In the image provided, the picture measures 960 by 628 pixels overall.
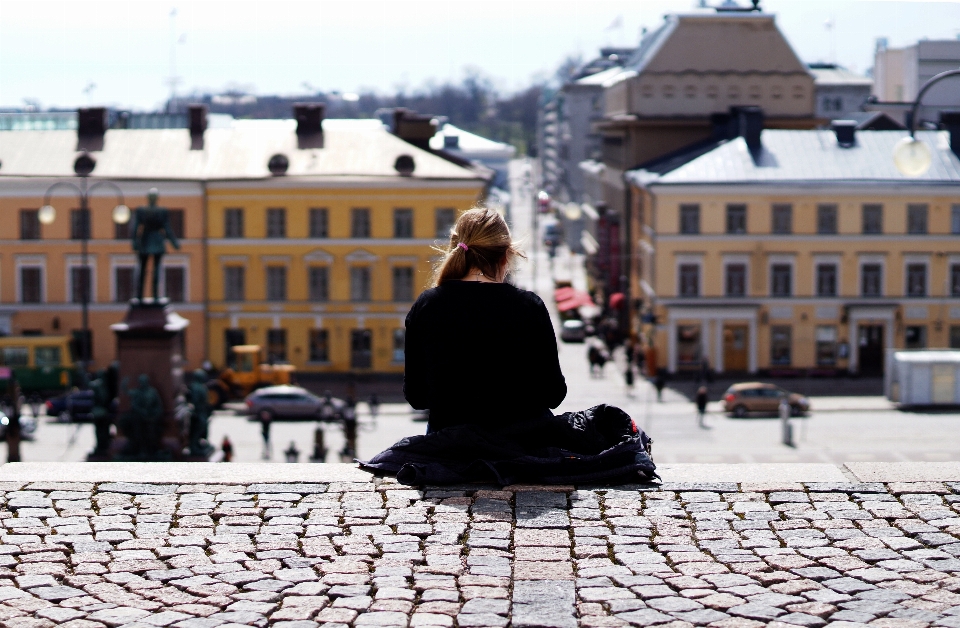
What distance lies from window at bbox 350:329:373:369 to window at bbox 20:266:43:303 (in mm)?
10195

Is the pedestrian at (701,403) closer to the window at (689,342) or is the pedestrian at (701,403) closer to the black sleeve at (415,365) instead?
the window at (689,342)

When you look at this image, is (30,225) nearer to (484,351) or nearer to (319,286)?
(319,286)

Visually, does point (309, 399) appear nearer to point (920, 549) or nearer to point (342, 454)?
point (342, 454)

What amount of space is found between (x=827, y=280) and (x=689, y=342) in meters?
4.76

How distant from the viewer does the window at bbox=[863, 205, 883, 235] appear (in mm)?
47750

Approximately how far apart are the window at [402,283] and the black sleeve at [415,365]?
136 feet

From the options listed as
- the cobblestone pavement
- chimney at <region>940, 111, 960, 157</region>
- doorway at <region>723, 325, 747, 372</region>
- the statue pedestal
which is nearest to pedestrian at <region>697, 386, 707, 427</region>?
doorway at <region>723, 325, 747, 372</region>

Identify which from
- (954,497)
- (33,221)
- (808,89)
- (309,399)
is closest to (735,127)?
(808,89)

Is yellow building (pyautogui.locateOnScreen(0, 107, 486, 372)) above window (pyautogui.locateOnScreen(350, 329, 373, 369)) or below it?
above

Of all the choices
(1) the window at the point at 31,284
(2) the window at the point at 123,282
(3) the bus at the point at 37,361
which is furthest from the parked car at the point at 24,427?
(2) the window at the point at 123,282

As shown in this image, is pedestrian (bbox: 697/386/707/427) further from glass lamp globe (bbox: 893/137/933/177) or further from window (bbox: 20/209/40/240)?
window (bbox: 20/209/40/240)

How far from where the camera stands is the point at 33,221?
1945 inches

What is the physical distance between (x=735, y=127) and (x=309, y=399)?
18430 mm

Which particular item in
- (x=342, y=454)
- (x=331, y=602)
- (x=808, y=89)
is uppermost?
(x=808, y=89)
